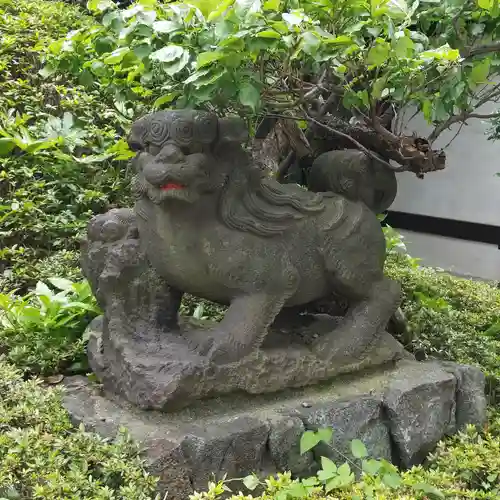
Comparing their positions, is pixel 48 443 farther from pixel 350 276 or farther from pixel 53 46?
pixel 53 46

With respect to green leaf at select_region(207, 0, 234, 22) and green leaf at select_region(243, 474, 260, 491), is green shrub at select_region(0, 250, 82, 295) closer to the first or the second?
green leaf at select_region(243, 474, 260, 491)

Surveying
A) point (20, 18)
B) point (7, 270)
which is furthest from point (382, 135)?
point (20, 18)

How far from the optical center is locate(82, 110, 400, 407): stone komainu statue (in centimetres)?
184

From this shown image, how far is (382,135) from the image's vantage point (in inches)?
79.6

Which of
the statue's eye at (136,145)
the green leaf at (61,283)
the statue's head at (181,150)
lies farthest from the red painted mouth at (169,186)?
the green leaf at (61,283)

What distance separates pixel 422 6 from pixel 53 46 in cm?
133

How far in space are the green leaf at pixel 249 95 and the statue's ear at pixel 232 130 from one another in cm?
32

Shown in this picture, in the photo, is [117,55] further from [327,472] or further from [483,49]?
[327,472]

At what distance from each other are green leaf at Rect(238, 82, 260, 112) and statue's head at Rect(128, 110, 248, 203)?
0.27 m

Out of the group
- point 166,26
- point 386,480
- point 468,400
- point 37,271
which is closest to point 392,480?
point 386,480

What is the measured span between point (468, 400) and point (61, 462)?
1551 millimetres

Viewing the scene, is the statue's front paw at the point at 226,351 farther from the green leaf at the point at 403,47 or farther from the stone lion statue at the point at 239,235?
the green leaf at the point at 403,47

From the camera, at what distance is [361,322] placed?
220 centimetres

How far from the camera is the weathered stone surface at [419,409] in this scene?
2.10 meters
